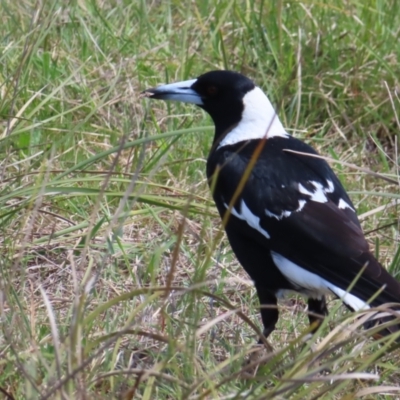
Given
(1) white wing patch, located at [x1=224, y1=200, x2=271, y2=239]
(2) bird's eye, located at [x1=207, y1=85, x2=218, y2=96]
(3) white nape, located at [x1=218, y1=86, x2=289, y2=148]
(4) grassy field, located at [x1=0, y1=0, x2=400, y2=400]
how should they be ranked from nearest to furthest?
(1) white wing patch, located at [x1=224, y1=200, x2=271, y2=239]
(4) grassy field, located at [x1=0, y1=0, x2=400, y2=400]
(3) white nape, located at [x1=218, y1=86, x2=289, y2=148]
(2) bird's eye, located at [x1=207, y1=85, x2=218, y2=96]

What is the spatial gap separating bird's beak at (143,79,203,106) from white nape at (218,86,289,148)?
5.8 inches

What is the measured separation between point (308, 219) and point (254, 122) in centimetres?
45

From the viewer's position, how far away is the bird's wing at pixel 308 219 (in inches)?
85.5

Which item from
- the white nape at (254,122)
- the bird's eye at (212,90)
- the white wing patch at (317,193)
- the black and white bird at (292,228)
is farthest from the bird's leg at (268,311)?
the bird's eye at (212,90)

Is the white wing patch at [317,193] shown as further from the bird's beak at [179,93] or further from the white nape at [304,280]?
the bird's beak at [179,93]

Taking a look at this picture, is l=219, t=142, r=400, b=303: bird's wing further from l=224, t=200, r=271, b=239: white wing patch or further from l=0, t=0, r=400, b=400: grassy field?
l=0, t=0, r=400, b=400: grassy field

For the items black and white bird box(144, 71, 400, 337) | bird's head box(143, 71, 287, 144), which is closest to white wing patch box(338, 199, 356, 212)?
black and white bird box(144, 71, 400, 337)

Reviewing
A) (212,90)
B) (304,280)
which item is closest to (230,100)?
Result: (212,90)

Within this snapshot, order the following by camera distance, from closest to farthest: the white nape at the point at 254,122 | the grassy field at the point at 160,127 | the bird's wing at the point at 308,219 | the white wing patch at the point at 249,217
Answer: the bird's wing at the point at 308,219
the white wing patch at the point at 249,217
the grassy field at the point at 160,127
the white nape at the point at 254,122

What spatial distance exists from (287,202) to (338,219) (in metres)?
0.12

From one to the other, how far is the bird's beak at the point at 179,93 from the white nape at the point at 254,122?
15 centimetres

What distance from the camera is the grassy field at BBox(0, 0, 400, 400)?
97.4 inches

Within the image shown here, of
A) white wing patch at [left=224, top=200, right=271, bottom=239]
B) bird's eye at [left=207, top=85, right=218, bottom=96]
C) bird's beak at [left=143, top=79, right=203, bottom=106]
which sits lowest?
white wing patch at [left=224, top=200, right=271, bottom=239]

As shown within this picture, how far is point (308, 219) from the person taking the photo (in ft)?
7.41
